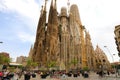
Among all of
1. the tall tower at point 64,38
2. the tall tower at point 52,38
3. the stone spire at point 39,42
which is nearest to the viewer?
the tall tower at point 52,38

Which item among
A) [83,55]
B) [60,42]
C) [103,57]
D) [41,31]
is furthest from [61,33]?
[103,57]

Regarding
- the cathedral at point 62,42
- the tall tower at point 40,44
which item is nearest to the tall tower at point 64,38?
the cathedral at point 62,42

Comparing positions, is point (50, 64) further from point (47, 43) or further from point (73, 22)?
point (73, 22)

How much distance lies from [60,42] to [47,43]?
28.3 ft

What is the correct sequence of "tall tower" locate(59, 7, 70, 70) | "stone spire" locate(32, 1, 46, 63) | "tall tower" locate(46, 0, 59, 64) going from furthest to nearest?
1. "tall tower" locate(59, 7, 70, 70)
2. "stone spire" locate(32, 1, 46, 63)
3. "tall tower" locate(46, 0, 59, 64)

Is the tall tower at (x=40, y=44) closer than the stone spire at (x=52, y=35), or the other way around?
the stone spire at (x=52, y=35)

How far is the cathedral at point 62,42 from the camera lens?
81.0m

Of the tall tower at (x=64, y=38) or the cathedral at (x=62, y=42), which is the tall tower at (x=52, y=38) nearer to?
the cathedral at (x=62, y=42)

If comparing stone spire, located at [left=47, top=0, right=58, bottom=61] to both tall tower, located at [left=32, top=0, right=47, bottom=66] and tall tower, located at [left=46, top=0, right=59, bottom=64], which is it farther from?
tall tower, located at [left=32, top=0, right=47, bottom=66]

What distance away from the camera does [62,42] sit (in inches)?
3487

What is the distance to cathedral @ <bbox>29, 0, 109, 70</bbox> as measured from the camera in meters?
81.0

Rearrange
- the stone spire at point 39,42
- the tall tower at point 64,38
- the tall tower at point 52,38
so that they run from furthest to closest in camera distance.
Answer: the tall tower at point 64,38
the stone spire at point 39,42
the tall tower at point 52,38

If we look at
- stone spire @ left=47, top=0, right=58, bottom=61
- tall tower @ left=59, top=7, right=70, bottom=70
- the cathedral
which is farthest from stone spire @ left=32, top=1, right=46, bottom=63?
tall tower @ left=59, top=7, right=70, bottom=70

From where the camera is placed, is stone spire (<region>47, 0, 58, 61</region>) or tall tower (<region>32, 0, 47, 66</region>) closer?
stone spire (<region>47, 0, 58, 61</region>)
